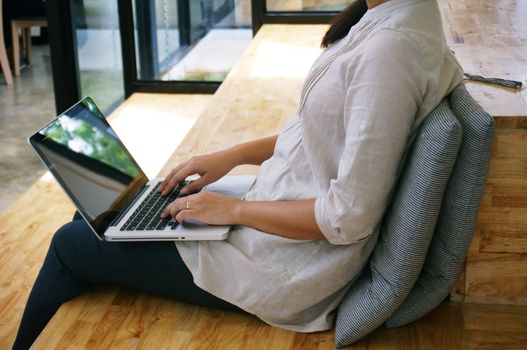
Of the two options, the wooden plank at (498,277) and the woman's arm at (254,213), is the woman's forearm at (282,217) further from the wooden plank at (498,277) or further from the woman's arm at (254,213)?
the wooden plank at (498,277)

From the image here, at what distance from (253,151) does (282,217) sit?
43 cm

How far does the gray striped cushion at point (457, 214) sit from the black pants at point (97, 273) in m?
0.38

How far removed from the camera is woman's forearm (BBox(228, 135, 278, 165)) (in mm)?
1960

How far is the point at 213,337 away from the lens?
169 cm

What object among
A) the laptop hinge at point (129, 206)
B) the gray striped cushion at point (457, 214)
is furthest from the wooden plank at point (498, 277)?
the laptop hinge at point (129, 206)

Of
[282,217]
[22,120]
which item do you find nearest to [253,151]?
[282,217]

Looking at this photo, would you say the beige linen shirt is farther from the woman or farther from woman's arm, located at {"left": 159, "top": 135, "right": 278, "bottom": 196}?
woman's arm, located at {"left": 159, "top": 135, "right": 278, "bottom": 196}

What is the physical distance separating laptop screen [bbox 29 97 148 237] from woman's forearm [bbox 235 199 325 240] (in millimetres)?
327

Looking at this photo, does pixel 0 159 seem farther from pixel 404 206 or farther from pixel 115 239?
pixel 404 206

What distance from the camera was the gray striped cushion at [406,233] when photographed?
145 centimetres

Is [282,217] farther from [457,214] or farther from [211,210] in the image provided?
[457,214]

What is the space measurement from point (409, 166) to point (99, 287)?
A: 775 mm

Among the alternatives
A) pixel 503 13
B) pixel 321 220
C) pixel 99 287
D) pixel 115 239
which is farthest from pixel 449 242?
pixel 503 13

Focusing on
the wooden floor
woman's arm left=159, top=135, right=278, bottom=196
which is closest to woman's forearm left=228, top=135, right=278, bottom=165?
woman's arm left=159, top=135, right=278, bottom=196
